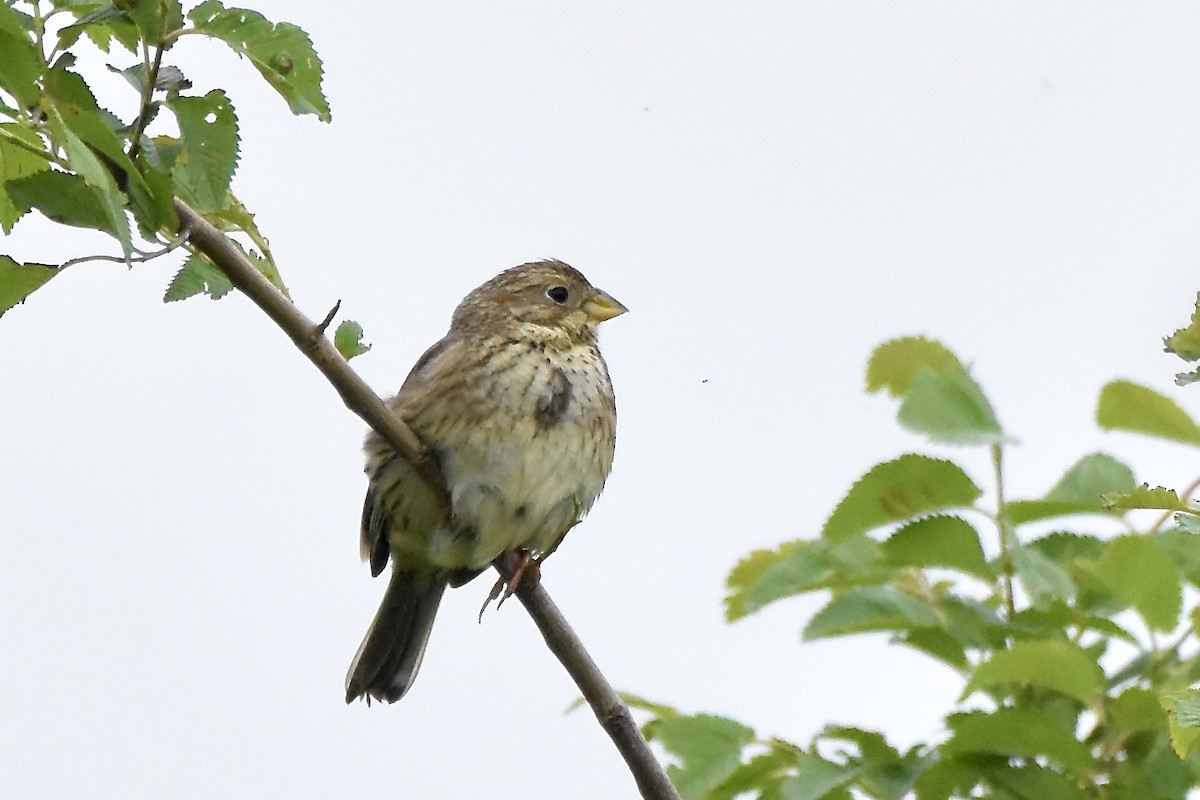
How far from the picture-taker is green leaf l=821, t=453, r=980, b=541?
5.90 feet

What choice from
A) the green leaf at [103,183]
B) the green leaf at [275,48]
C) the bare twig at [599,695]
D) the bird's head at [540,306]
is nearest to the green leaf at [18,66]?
the green leaf at [103,183]

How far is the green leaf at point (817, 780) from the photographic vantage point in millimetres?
1806

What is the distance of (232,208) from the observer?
2.52 m

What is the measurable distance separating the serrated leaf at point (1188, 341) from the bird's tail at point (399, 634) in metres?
3.15

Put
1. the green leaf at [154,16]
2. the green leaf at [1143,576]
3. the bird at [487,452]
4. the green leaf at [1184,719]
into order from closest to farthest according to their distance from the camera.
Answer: the green leaf at [1184,719]
the green leaf at [1143,576]
the green leaf at [154,16]
the bird at [487,452]

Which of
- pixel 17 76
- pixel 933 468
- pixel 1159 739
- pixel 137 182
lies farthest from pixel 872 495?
pixel 17 76

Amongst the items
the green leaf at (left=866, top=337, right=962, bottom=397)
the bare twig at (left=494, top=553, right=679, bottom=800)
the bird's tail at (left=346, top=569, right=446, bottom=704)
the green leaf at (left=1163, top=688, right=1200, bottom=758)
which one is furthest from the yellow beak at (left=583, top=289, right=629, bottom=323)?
the green leaf at (left=1163, top=688, right=1200, bottom=758)

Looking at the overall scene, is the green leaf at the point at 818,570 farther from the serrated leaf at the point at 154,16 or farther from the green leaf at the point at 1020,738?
the serrated leaf at the point at 154,16

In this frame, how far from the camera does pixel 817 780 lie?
185cm

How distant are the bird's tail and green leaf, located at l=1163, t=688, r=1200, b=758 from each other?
3277 millimetres

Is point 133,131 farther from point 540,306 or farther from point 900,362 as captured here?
point 540,306

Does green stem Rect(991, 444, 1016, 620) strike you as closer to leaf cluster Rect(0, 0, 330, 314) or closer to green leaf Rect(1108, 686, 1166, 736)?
green leaf Rect(1108, 686, 1166, 736)

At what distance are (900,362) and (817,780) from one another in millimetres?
533

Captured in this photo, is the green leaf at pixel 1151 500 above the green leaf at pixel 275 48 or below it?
below
